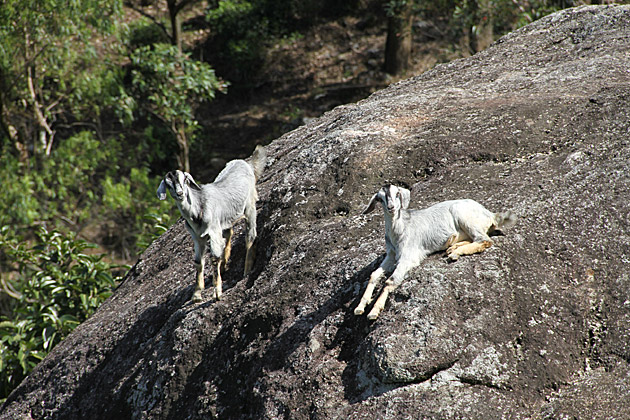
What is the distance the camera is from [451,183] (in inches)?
241

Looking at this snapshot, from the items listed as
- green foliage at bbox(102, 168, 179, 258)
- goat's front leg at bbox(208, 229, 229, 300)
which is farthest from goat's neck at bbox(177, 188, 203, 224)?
green foliage at bbox(102, 168, 179, 258)

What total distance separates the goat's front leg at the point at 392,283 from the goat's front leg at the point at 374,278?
90 millimetres

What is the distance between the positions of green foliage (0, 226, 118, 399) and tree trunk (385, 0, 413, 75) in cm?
1021

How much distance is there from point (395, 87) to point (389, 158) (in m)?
2.79

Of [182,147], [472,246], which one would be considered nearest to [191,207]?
[472,246]

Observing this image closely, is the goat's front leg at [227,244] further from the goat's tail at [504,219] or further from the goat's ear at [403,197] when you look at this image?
the goat's tail at [504,219]

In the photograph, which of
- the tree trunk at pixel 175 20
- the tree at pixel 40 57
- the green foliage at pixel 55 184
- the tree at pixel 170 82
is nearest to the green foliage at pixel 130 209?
the green foliage at pixel 55 184

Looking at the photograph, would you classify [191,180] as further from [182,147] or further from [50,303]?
[182,147]

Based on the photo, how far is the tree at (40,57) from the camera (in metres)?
14.0

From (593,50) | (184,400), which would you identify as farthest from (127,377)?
(593,50)

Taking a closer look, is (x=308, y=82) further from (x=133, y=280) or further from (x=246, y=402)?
(x=246, y=402)

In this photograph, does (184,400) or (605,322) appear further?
(184,400)

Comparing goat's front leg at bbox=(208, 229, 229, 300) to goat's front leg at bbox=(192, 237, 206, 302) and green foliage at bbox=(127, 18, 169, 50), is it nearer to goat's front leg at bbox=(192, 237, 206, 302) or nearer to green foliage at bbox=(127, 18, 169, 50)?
goat's front leg at bbox=(192, 237, 206, 302)

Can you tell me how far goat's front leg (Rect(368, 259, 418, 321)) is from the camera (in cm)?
473
